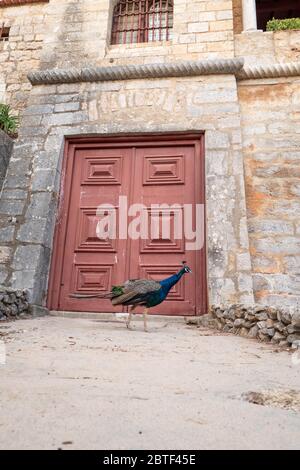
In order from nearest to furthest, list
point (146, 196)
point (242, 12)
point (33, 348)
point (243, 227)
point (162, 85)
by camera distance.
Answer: point (33, 348)
point (243, 227)
point (146, 196)
point (162, 85)
point (242, 12)

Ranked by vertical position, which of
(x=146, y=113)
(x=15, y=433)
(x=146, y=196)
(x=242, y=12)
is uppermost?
(x=242, y=12)

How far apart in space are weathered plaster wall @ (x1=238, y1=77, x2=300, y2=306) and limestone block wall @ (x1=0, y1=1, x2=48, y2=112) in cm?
389

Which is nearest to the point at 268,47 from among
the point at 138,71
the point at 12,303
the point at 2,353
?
the point at 138,71

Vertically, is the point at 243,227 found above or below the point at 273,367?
above

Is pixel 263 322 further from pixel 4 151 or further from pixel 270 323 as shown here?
pixel 4 151

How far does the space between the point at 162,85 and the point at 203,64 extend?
640 mm

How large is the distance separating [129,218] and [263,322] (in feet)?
7.67

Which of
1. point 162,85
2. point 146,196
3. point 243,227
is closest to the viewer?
point 243,227

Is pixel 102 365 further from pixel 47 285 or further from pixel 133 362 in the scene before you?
pixel 47 285

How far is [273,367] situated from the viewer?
6.27 ft

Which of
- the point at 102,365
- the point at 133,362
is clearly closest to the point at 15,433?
the point at 102,365

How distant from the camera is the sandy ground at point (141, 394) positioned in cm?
97

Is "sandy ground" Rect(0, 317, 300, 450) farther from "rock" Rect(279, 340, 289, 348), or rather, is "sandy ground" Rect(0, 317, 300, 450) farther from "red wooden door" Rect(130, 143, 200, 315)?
"red wooden door" Rect(130, 143, 200, 315)

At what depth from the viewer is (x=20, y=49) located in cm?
662
